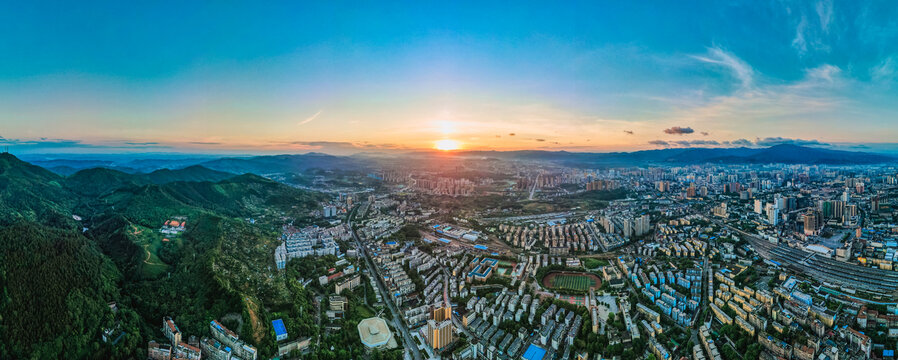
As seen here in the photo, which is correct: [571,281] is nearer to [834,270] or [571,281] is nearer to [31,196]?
[834,270]

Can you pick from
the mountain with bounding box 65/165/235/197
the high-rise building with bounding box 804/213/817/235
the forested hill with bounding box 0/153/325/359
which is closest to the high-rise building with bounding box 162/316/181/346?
the forested hill with bounding box 0/153/325/359

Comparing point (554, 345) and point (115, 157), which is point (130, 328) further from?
point (115, 157)

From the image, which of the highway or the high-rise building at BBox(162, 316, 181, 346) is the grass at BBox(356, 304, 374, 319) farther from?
the highway

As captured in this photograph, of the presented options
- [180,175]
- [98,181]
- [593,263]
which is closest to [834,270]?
[593,263]

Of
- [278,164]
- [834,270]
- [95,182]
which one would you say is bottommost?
[834,270]

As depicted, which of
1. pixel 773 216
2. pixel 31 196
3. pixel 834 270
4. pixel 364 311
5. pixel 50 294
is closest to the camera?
pixel 50 294

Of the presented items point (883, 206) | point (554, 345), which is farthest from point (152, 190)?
point (883, 206)
